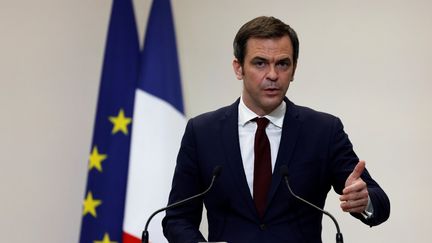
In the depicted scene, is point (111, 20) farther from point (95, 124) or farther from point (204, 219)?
point (204, 219)

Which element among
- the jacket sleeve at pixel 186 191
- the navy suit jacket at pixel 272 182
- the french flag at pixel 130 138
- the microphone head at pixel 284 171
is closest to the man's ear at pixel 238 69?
the navy suit jacket at pixel 272 182

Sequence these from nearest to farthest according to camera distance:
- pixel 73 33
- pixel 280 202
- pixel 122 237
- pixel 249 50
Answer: pixel 280 202, pixel 249 50, pixel 122 237, pixel 73 33

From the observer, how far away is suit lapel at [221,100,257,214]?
7.47 feet

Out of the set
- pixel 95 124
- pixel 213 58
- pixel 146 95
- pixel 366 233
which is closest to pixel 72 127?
pixel 95 124

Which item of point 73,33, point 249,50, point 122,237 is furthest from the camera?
point 73,33

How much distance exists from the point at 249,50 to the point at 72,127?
1.76 metres

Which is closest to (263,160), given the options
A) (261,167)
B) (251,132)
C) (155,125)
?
(261,167)

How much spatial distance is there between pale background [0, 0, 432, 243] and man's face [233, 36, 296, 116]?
143 centimetres

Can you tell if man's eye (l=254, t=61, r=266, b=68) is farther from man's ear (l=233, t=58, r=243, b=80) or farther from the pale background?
the pale background

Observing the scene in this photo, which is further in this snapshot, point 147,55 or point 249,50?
point 147,55

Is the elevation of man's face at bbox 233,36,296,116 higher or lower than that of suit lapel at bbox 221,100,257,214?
higher

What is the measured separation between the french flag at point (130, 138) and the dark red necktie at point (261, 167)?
138cm

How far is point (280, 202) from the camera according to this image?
225 centimetres

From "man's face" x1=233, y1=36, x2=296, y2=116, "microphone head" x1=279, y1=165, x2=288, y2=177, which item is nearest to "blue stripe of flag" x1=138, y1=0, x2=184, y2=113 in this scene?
"man's face" x1=233, y1=36, x2=296, y2=116
